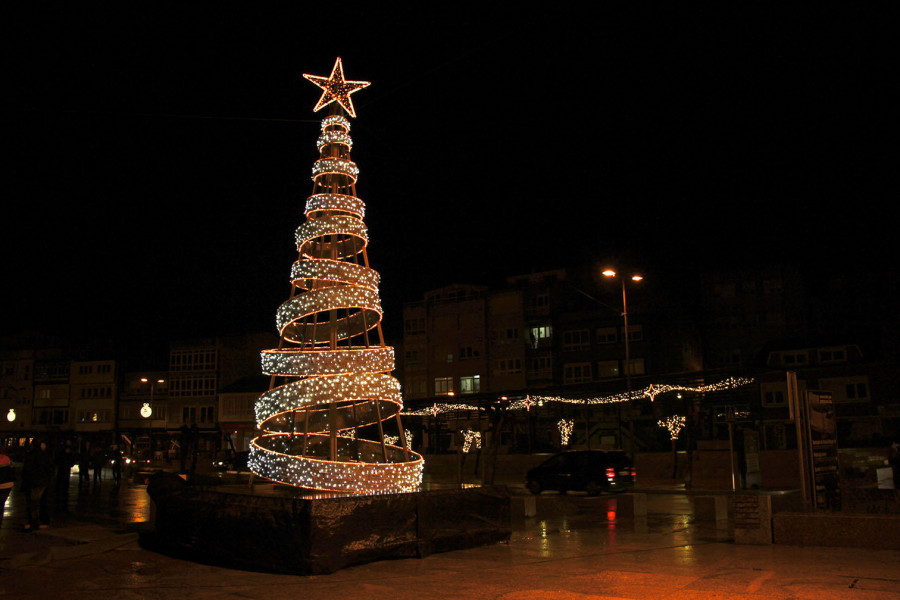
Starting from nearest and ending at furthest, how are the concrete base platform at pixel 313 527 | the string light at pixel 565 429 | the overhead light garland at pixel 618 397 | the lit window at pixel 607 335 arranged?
the concrete base platform at pixel 313 527
the overhead light garland at pixel 618 397
the string light at pixel 565 429
the lit window at pixel 607 335

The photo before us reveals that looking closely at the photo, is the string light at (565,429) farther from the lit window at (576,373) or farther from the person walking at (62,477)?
the person walking at (62,477)

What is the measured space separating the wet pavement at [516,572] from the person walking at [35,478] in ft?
2.03

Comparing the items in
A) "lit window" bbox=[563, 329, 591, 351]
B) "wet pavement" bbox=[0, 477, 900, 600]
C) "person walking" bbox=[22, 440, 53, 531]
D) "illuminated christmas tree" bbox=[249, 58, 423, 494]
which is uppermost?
"lit window" bbox=[563, 329, 591, 351]

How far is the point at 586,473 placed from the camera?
28.5m

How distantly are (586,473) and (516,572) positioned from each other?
18526mm

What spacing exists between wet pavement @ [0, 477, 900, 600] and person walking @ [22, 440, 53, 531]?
620 mm

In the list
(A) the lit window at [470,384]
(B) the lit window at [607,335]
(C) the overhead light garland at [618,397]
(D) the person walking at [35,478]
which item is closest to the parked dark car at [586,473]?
(C) the overhead light garland at [618,397]

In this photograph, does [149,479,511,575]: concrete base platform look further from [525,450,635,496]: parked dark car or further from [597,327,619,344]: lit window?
[597,327,619,344]: lit window

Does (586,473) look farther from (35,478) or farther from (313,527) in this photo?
(313,527)

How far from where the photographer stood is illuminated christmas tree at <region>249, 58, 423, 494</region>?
13641mm

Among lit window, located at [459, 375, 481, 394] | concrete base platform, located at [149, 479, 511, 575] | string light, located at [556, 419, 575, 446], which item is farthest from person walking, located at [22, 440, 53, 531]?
lit window, located at [459, 375, 481, 394]

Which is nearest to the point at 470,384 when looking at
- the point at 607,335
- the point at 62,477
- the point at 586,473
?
the point at 607,335

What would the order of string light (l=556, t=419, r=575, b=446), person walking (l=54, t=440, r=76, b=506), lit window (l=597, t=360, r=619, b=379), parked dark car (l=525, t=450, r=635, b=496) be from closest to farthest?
1. person walking (l=54, t=440, r=76, b=506)
2. parked dark car (l=525, t=450, r=635, b=496)
3. string light (l=556, t=419, r=575, b=446)
4. lit window (l=597, t=360, r=619, b=379)

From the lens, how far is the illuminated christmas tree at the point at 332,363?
44.8 ft
